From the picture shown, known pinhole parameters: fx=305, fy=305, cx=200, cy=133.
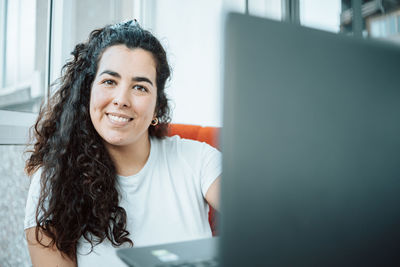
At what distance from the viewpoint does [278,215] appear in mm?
272

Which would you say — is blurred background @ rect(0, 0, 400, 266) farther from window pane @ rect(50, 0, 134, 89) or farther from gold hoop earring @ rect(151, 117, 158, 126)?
A: gold hoop earring @ rect(151, 117, 158, 126)

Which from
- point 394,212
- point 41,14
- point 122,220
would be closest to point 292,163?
point 394,212

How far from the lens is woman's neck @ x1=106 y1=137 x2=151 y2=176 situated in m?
0.98

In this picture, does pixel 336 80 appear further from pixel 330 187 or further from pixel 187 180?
pixel 187 180

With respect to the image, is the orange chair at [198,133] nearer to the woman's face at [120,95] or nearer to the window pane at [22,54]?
the woman's face at [120,95]

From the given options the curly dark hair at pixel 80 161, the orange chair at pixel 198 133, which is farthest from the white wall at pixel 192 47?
the curly dark hair at pixel 80 161

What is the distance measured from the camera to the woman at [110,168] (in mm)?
825

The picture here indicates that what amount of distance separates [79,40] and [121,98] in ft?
2.42

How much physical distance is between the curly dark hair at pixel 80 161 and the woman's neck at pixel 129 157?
3cm

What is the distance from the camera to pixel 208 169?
3.31ft

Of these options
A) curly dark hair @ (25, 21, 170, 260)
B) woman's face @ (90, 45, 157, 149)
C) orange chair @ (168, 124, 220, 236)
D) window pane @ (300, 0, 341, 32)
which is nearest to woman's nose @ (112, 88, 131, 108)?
woman's face @ (90, 45, 157, 149)

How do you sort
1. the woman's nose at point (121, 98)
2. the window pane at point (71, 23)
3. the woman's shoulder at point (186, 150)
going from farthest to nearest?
1. the window pane at point (71, 23)
2. the woman's shoulder at point (186, 150)
3. the woman's nose at point (121, 98)

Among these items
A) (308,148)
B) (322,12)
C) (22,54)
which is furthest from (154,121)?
(322,12)

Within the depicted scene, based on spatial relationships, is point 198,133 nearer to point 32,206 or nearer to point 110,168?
point 110,168
